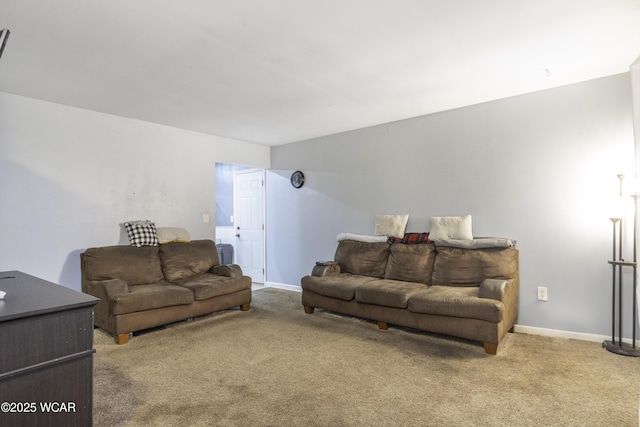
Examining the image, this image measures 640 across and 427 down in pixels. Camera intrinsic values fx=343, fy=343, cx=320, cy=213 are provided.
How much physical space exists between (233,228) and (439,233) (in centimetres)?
399

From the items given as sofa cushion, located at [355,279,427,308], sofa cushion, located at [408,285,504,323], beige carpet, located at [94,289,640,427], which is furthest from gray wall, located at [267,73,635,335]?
sofa cushion, located at [355,279,427,308]

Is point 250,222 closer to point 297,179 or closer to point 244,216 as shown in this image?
point 244,216

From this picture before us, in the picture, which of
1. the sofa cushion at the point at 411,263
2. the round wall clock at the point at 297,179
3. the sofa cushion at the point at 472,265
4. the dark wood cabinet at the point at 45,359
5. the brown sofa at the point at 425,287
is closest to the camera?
the dark wood cabinet at the point at 45,359

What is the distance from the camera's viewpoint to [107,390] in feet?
7.59

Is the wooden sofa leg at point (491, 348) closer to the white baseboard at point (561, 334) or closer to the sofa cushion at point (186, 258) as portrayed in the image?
the white baseboard at point (561, 334)

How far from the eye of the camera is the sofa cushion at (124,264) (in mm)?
3594

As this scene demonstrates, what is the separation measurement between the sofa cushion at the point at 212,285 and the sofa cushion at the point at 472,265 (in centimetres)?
228

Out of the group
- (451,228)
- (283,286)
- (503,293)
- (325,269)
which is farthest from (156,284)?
(503,293)

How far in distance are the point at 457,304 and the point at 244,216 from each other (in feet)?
14.0

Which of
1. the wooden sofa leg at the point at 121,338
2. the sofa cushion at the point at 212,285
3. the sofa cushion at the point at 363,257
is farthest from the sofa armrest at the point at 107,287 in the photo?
the sofa cushion at the point at 363,257

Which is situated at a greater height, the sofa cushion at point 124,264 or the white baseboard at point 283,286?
the sofa cushion at point 124,264

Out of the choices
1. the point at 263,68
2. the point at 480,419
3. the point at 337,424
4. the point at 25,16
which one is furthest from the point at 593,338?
the point at 25,16

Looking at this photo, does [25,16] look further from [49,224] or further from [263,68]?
[49,224]

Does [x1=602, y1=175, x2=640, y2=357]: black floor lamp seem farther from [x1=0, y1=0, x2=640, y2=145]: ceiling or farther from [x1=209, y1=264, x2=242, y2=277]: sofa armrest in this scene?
[x1=209, y1=264, x2=242, y2=277]: sofa armrest
